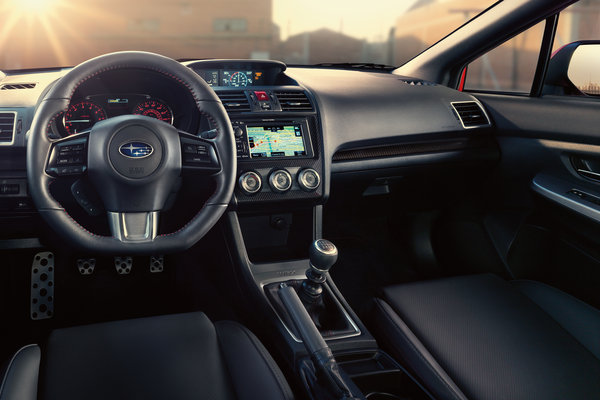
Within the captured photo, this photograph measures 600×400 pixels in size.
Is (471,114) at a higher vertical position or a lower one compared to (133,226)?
higher

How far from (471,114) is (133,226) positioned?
66.7 inches

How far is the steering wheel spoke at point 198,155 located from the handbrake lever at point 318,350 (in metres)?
0.49

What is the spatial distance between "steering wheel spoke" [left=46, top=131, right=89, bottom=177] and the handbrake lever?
0.72 meters

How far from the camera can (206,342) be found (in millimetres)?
1368

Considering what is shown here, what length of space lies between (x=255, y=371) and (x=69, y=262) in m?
1.25

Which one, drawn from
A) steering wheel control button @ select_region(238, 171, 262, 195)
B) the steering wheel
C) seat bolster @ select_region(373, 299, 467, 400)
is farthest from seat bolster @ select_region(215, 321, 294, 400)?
steering wheel control button @ select_region(238, 171, 262, 195)

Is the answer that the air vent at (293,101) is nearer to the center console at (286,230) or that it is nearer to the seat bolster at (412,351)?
the center console at (286,230)

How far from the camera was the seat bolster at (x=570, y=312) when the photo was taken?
1595mm

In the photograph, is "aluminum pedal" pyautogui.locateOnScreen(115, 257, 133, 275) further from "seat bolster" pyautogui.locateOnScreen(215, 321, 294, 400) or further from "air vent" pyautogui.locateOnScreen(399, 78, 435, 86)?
"air vent" pyautogui.locateOnScreen(399, 78, 435, 86)

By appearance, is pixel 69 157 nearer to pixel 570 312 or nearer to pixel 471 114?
pixel 570 312

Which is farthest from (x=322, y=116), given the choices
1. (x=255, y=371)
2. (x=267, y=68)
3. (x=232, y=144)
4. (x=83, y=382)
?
(x=83, y=382)

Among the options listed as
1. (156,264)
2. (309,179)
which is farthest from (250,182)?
(156,264)

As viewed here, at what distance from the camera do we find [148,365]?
1.27 m

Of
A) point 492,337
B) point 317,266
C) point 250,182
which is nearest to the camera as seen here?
point 492,337
